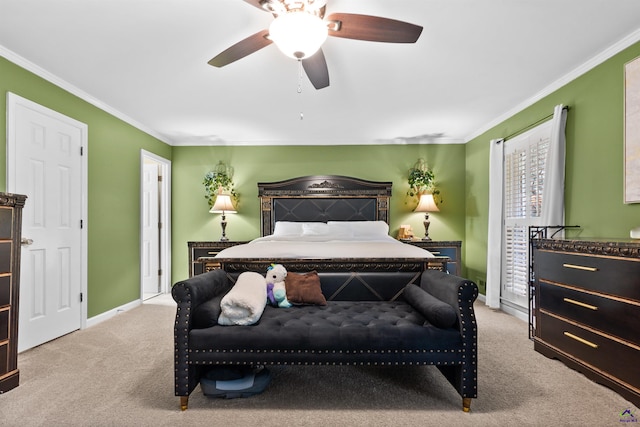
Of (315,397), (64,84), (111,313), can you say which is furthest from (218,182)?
(315,397)

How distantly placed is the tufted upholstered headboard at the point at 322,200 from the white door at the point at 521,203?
1845 mm

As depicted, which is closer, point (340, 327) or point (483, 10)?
point (340, 327)

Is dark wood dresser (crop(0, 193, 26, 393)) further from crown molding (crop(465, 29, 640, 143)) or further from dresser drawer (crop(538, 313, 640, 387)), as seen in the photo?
crown molding (crop(465, 29, 640, 143))

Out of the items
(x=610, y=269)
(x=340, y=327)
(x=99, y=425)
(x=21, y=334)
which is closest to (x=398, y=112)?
(x=610, y=269)

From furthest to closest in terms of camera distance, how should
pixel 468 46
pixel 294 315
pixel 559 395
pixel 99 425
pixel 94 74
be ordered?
pixel 94 74 → pixel 468 46 → pixel 294 315 → pixel 559 395 → pixel 99 425

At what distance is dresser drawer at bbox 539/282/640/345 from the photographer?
2213 mm

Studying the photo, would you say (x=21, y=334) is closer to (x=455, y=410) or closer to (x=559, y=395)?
(x=455, y=410)

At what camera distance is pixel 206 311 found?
2275 millimetres

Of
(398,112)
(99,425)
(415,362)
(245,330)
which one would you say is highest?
(398,112)

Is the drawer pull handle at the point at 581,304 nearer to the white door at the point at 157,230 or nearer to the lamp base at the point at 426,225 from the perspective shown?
the lamp base at the point at 426,225

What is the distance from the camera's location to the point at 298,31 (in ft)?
5.97

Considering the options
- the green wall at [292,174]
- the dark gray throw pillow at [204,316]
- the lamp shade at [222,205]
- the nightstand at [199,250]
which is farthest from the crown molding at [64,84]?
the dark gray throw pillow at [204,316]

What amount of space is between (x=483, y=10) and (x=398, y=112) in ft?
7.26

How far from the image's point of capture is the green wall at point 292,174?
6051 millimetres
